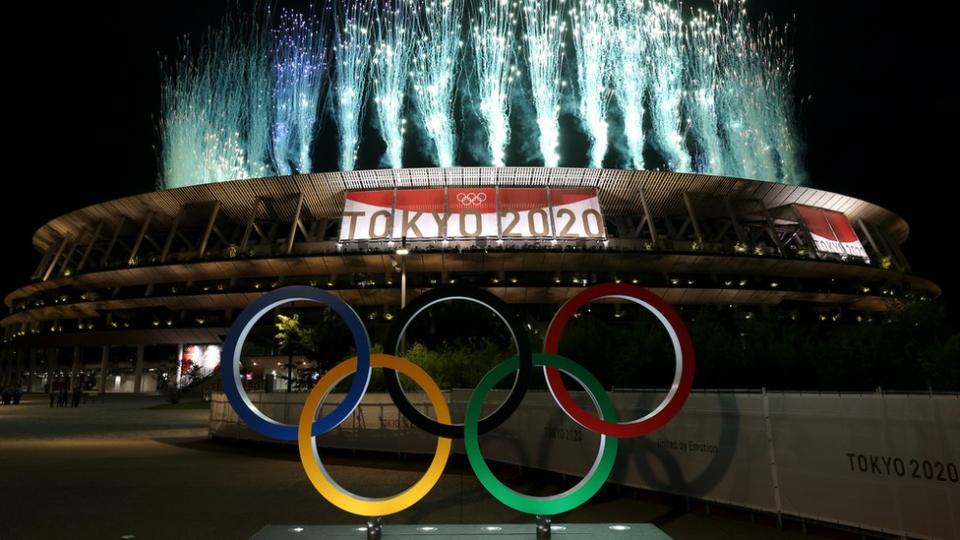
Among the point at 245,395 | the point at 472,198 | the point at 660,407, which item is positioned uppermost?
the point at 472,198

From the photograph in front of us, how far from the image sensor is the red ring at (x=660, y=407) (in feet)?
26.3

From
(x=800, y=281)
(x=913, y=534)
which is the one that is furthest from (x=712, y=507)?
(x=800, y=281)

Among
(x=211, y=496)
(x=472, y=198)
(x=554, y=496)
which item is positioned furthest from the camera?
(x=472, y=198)

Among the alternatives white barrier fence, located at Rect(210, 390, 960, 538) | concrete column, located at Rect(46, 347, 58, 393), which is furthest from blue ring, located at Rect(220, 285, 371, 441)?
concrete column, located at Rect(46, 347, 58, 393)

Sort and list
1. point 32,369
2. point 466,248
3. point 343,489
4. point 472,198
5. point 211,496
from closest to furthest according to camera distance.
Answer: point 343,489
point 211,496
point 466,248
point 472,198
point 32,369

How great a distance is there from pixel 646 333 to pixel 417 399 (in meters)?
7.54

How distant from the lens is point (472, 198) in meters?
51.9

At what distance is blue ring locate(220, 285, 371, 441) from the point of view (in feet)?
26.0

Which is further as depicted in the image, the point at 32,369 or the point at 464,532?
the point at 32,369

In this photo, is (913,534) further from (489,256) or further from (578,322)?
(489,256)

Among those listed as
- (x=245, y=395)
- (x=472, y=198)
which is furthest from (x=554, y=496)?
(x=472, y=198)

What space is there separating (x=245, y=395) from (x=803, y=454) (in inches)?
298

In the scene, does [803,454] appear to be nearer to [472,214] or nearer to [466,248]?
[466,248]

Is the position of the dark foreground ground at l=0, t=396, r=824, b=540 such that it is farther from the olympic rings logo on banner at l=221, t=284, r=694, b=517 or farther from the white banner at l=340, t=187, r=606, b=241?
the white banner at l=340, t=187, r=606, b=241
